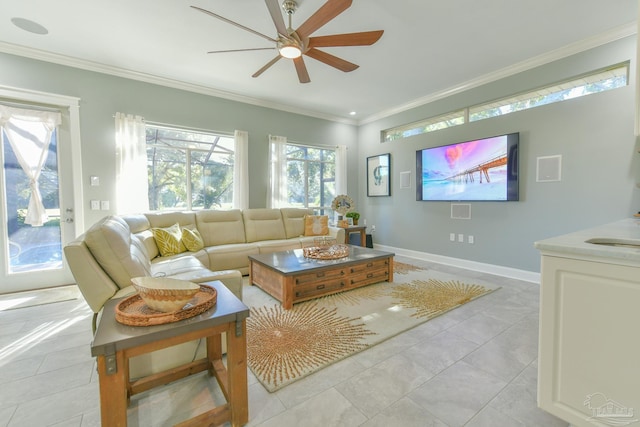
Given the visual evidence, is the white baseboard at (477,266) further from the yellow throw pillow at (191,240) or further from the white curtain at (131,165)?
the white curtain at (131,165)

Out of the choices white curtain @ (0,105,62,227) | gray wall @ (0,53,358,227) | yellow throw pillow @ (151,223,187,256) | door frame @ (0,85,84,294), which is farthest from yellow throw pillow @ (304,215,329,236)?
white curtain @ (0,105,62,227)

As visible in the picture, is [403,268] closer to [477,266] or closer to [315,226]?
[477,266]

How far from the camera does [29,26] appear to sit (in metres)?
2.72

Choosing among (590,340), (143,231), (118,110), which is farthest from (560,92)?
(118,110)

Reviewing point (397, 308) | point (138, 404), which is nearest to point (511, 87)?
point (397, 308)

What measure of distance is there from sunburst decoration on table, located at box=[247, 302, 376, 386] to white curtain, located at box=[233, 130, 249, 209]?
2.38 m

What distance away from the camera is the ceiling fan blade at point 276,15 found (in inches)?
73.1

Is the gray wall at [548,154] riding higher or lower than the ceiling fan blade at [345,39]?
lower

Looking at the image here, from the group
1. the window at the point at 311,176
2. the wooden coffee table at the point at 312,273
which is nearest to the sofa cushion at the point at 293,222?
the window at the point at 311,176

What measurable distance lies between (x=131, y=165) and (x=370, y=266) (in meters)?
3.55

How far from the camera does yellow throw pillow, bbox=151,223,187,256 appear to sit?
3.30 meters

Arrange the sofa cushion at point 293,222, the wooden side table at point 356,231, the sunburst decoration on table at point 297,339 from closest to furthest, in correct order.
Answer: the sunburst decoration on table at point 297,339 → the sofa cushion at point 293,222 → the wooden side table at point 356,231

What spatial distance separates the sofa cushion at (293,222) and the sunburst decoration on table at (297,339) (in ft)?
6.81

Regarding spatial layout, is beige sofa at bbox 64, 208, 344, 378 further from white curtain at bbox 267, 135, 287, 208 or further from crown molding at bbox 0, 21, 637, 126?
crown molding at bbox 0, 21, 637, 126
